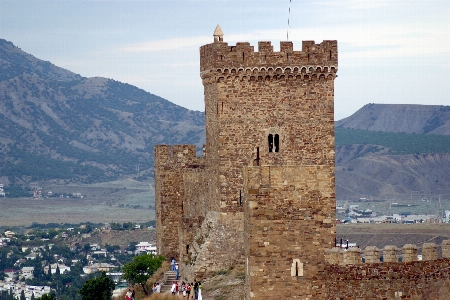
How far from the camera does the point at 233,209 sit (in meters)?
37.0

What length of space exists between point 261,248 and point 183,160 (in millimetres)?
22106

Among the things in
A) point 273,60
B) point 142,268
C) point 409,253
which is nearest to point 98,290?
point 142,268

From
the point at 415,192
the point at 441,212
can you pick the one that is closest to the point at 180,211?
the point at 441,212

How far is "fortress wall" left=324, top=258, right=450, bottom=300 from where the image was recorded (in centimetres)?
2353

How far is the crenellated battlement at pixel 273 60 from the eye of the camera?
120 ft

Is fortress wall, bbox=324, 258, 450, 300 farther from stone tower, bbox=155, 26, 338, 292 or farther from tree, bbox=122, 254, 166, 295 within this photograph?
tree, bbox=122, 254, 166, 295

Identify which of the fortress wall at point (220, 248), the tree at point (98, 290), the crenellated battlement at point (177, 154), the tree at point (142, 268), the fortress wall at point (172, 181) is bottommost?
the tree at point (98, 290)

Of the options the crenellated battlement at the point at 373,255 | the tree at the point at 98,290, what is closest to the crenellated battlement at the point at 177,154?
the tree at the point at 98,290

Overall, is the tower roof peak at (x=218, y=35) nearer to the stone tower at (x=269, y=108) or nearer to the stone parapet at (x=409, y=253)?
the stone tower at (x=269, y=108)

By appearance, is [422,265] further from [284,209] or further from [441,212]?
[441,212]

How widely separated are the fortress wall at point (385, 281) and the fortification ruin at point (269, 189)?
0.02 m

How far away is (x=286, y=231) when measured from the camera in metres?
23.2

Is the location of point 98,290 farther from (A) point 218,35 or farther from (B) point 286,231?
(B) point 286,231

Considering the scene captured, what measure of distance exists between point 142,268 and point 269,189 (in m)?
23.2
